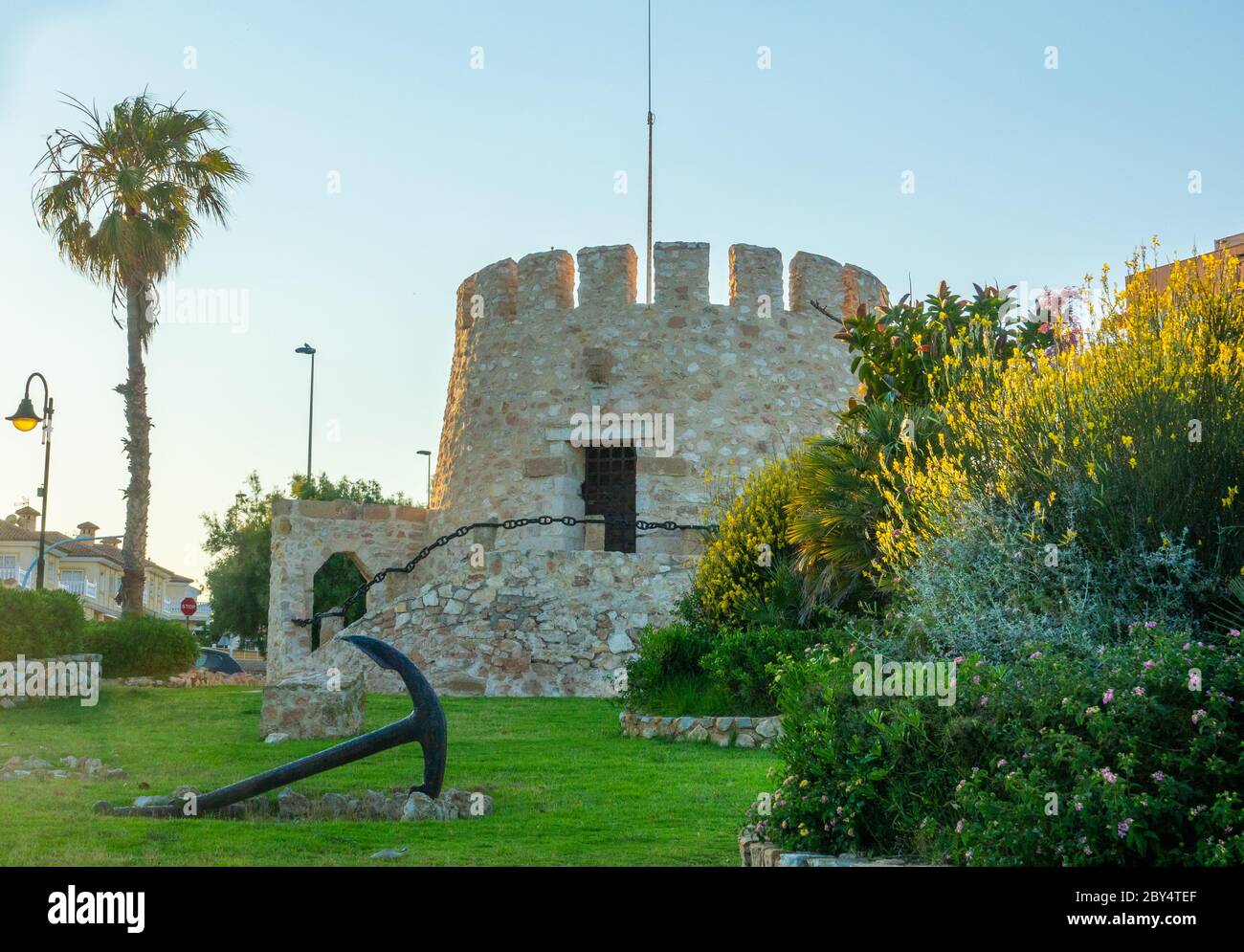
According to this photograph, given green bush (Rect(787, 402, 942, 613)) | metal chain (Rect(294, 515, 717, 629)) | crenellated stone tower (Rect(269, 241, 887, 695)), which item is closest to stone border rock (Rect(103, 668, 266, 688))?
Result: crenellated stone tower (Rect(269, 241, 887, 695))

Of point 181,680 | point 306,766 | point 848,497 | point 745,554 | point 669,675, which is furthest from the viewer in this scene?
point 181,680

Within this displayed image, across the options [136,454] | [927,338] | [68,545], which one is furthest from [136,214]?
[68,545]

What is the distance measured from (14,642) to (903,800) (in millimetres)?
13544

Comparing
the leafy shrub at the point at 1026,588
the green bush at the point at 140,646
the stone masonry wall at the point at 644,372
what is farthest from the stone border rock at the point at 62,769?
the stone masonry wall at the point at 644,372

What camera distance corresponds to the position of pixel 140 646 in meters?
18.9

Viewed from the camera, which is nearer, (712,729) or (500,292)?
(712,729)

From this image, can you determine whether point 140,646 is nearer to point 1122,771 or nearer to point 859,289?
point 859,289

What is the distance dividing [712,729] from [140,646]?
1127 centimetres

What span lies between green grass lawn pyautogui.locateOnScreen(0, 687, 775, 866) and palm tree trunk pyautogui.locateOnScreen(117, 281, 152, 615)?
6.97 metres

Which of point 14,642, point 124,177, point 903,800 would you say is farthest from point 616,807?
point 124,177

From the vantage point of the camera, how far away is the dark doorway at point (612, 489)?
2030 cm

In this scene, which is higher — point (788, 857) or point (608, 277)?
point (608, 277)

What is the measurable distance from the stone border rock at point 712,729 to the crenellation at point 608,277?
9.80 metres

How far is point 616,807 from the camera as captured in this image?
7.60m
